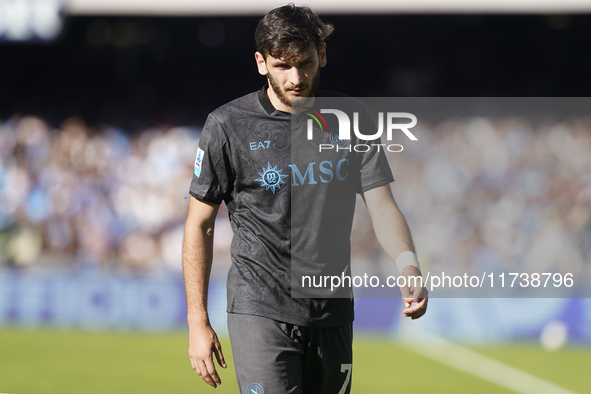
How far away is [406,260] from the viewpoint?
2650 millimetres

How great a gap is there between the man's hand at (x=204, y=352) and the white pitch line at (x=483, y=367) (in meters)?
4.39

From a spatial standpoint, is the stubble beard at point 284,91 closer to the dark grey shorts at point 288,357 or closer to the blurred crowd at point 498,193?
the dark grey shorts at point 288,357

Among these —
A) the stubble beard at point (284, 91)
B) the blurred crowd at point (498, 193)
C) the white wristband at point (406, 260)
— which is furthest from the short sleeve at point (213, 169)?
the blurred crowd at point (498, 193)

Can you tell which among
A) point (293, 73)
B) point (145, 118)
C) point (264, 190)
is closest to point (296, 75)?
point (293, 73)

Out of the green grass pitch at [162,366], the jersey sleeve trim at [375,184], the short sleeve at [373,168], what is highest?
the short sleeve at [373,168]

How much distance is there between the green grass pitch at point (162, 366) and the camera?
19.3ft

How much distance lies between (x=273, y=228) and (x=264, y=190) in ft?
0.53

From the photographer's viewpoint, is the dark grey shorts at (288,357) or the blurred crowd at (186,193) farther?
the blurred crowd at (186,193)

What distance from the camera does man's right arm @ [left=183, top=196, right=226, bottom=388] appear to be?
255 centimetres

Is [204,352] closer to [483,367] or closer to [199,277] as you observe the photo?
[199,277]

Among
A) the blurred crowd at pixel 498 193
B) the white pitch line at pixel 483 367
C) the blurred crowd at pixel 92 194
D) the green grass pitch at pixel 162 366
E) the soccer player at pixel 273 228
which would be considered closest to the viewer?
the soccer player at pixel 273 228

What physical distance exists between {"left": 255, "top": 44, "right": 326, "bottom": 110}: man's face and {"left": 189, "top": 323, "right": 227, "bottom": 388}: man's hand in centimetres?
100

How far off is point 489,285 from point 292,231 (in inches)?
256

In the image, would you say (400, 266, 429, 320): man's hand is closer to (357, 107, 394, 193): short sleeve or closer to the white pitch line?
(357, 107, 394, 193): short sleeve
